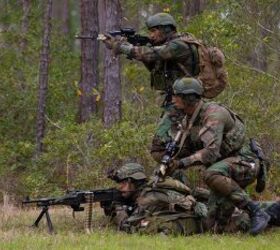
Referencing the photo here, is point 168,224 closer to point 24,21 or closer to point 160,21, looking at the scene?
point 160,21

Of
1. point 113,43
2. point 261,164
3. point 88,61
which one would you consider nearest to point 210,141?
point 261,164

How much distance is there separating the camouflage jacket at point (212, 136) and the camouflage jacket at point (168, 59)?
0.73 metres

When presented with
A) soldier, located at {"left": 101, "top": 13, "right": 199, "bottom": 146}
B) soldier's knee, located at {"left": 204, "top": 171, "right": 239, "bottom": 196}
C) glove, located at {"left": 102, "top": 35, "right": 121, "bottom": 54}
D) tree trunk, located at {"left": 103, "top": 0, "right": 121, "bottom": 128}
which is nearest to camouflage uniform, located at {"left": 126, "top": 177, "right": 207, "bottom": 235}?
soldier's knee, located at {"left": 204, "top": 171, "right": 239, "bottom": 196}

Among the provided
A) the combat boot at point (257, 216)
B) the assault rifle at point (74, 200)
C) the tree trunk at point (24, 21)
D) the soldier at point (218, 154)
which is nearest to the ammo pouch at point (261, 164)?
the soldier at point (218, 154)

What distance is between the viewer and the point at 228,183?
25.1 feet

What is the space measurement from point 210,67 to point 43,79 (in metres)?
7.74

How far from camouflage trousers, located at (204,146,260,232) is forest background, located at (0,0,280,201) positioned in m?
2.54

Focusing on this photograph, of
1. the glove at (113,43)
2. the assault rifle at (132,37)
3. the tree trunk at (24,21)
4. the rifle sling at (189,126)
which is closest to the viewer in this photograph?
the rifle sling at (189,126)

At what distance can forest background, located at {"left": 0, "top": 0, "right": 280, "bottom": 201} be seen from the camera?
1201 cm

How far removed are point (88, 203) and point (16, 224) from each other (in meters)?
1.12

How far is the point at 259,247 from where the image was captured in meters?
7.09

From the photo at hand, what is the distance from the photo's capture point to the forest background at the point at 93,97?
473 inches

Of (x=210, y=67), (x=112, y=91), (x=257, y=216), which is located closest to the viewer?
(x=257, y=216)

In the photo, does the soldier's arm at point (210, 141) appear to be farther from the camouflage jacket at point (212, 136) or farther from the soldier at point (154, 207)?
the soldier at point (154, 207)
